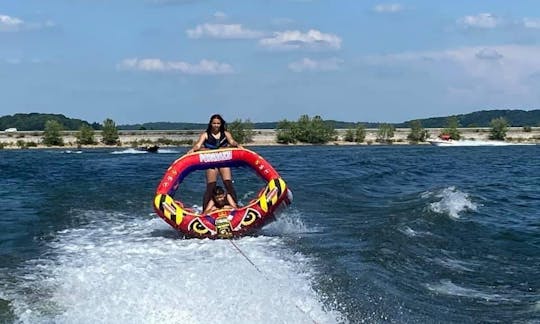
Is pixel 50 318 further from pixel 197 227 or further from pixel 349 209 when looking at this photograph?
pixel 349 209

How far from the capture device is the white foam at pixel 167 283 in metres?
7.16

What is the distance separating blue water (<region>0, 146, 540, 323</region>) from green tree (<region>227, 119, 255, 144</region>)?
54.7m

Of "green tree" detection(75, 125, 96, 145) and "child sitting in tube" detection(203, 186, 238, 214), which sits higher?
"child sitting in tube" detection(203, 186, 238, 214)

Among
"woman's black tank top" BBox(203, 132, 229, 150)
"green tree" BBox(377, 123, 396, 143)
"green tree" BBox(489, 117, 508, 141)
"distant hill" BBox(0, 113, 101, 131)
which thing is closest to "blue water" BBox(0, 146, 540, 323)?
"woman's black tank top" BBox(203, 132, 229, 150)

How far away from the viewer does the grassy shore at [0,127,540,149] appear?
240 ft

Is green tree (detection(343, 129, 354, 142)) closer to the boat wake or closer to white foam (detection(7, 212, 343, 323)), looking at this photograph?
the boat wake

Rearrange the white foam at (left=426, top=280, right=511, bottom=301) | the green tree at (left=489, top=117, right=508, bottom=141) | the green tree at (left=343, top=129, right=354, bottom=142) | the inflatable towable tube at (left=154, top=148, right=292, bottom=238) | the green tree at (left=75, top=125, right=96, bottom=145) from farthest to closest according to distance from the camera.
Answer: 1. the green tree at (left=343, top=129, right=354, bottom=142)
2. the green tree at (left=489, top=117, right=508, bottom=141)
3. the green tree at (left=75, top=125, right=96, bottom=145)
4. the inflatable towable tube at (left=154, top=148, right=292, bottom=238)
5. the white foam at (left=426, top=280, right=511, bottom=301)

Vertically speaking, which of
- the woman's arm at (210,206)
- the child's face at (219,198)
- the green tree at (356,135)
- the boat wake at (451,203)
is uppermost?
the child's face at (219,198)

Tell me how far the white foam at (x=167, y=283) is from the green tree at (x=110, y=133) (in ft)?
204

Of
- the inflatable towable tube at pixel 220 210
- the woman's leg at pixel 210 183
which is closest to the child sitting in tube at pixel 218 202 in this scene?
the inflatable towable tube at pixel 220 210

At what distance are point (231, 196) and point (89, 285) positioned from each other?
4422 mm

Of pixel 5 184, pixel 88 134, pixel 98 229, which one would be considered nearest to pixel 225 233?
pixel 98 229

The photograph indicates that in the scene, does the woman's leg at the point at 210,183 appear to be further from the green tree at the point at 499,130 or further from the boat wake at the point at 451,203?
the green tree at the point at 499,130

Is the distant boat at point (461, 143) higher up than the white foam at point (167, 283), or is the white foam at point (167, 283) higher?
the white foam at point (167, 283)
